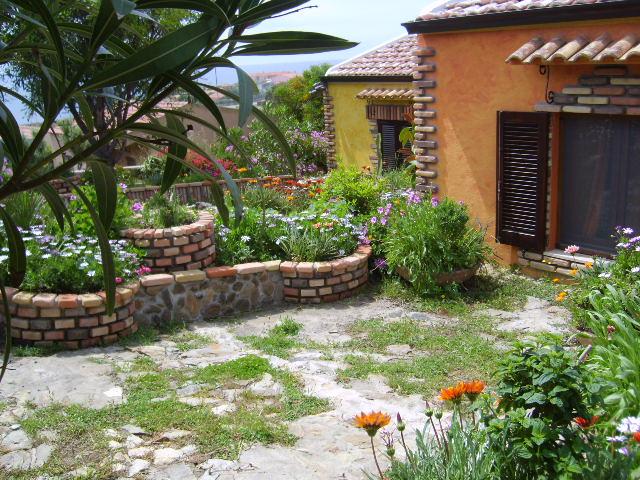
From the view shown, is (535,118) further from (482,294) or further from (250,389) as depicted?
(250,389)

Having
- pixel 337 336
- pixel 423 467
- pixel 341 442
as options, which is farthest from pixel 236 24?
pixel 337 336

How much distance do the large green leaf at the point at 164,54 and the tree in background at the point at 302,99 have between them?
16.2 meters

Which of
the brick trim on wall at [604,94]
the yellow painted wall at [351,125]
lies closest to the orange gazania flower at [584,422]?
the brick trim on wall at [604,94]

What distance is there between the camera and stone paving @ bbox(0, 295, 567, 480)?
4227 mm

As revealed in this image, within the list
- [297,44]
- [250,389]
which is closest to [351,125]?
[250,389]

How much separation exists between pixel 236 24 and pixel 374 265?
22.9 ft

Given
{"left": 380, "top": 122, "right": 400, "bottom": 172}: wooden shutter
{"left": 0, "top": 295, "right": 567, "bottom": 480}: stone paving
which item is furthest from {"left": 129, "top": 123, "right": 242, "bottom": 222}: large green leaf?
{"left": 380, "top": 122, "right": 400, "bottom": 172}: wooden shutter

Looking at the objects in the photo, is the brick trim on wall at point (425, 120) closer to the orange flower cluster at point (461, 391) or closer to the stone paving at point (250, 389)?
the stone paving at point (250, 389)

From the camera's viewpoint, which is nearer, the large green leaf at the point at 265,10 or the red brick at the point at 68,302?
the large green leaf at the point at 265,10

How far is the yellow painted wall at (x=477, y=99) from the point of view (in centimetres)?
815

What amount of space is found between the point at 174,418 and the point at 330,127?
11.5 m

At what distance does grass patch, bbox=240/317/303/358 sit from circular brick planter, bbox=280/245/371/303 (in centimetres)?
73

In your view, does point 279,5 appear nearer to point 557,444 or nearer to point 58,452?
point 557,444

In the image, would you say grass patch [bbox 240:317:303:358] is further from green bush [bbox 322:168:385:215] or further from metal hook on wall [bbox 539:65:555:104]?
metal hook on wall [bbox 539:65:555:104]
